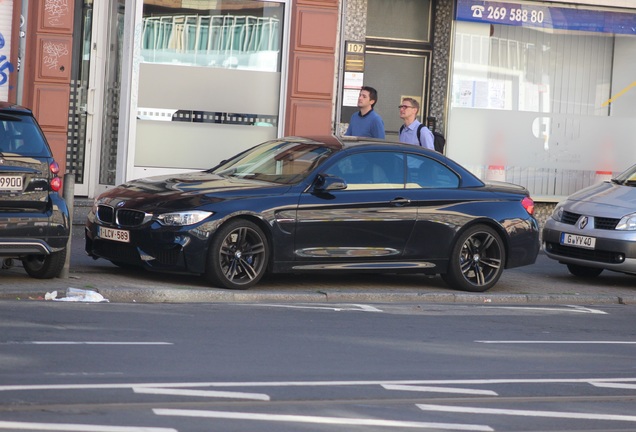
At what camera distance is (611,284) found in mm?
15000

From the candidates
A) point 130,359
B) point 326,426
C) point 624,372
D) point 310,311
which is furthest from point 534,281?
point 326,426

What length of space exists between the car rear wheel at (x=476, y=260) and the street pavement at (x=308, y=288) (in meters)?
0.13

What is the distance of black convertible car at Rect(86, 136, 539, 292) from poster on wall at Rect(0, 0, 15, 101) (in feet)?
14.9

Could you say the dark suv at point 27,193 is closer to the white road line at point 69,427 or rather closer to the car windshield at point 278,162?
the car windshield at point 278,162

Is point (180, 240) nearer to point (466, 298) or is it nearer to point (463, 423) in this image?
point (466, 298)

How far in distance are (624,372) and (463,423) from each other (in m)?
2.47

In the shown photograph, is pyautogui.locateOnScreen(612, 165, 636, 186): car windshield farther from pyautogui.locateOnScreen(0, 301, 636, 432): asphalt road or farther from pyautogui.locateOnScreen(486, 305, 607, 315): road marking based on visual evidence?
pyautogui.locateOnScreen(0, 301, 636, 432): asphalt road

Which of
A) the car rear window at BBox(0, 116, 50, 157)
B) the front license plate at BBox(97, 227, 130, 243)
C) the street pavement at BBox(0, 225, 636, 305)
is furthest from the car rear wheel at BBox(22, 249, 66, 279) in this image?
the car rear window at BBox(0, 116, 50, 157)

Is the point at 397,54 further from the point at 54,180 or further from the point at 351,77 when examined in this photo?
the point at 54,180

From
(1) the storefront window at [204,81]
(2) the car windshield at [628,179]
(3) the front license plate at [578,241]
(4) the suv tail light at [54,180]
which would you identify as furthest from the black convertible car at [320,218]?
(1) the storefront window at [204,81]

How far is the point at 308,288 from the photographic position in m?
12.5

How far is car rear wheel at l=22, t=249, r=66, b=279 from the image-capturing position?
1147 cm

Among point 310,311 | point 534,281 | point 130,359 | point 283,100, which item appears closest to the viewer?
point 130,359

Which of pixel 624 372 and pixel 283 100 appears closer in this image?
pixel 624 372
